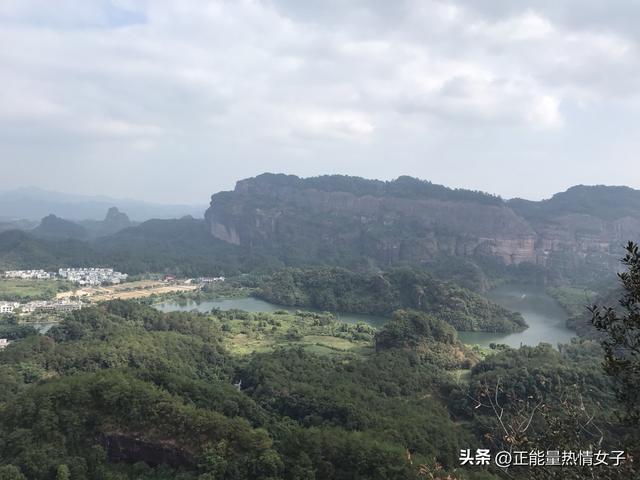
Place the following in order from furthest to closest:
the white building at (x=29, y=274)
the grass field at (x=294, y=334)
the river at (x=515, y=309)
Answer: the white building at (x=29, y=274)
the river at (x=515, y=309)
the grass field at (x=294, y=334)

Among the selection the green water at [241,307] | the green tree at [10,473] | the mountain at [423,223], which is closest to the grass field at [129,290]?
the green water at [241,307]

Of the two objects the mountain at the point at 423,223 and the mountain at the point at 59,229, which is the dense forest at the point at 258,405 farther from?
the mountain at the point at 59,229

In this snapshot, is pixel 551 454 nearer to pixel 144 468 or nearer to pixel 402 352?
pixel 144 468

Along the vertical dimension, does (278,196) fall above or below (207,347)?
above

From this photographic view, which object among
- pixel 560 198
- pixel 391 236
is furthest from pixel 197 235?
pixel 560 198

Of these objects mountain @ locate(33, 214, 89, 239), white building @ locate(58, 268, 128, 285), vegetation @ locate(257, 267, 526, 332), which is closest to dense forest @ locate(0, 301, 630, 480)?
vegetation @ locate(257, 267, 526, 332)
